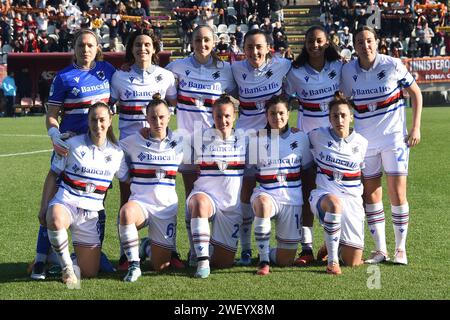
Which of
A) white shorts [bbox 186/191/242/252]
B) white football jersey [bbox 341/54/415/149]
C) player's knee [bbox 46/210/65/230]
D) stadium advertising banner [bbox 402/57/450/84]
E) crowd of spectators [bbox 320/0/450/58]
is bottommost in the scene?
stadium advertising banner [bbox 402/57/450/84]

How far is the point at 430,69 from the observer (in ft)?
95.4

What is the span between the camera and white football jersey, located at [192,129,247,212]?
6.81 m

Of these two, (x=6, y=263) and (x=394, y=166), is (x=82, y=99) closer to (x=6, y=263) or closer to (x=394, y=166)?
(x=6, y=263)

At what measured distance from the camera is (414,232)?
26.8ft

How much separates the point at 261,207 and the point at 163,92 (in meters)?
1.31

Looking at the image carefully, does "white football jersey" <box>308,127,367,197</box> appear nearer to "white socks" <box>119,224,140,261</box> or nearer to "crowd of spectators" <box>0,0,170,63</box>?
"white socks" <box>119,224,140,261</box>

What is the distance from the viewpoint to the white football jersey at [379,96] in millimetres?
6988

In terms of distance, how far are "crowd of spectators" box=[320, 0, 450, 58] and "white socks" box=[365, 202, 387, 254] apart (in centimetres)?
2280

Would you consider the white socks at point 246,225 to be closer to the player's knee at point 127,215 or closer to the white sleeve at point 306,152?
the white sleeve at point 306,152

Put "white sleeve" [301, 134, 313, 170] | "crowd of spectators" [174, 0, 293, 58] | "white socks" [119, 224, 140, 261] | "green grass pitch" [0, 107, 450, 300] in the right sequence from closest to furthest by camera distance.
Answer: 1. "green grass pitch" [0, 107, 450, 300]
2. "white socks" [119, 224, 140, 261]
3. "white sleeve" [301, 134, 313, 170]
4. "crowd of spectators" [174, 0, 293, 58]

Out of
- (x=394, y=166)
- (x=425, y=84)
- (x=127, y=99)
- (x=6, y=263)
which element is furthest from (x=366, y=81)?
(x=425, y=84)

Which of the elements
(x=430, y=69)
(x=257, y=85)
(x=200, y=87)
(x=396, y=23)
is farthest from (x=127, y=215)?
(x=396, y=23)

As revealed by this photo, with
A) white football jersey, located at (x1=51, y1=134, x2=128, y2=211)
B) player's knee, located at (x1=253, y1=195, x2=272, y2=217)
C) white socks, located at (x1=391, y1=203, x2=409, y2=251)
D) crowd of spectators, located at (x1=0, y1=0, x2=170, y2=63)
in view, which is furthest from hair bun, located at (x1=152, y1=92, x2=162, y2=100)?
crowd of spectators, located at (x1=0, y1=0, x2=170, y2=63)

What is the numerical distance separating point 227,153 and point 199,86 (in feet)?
2.29
